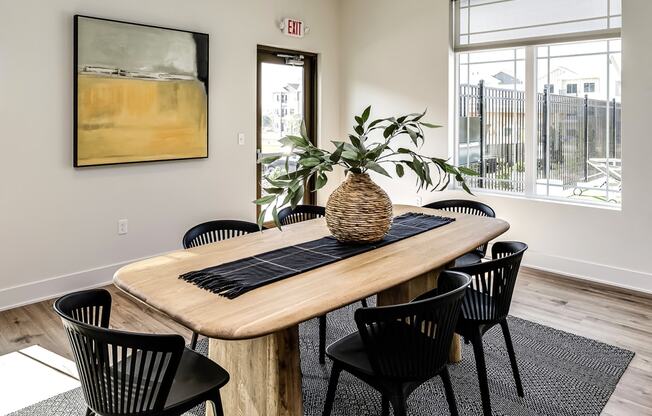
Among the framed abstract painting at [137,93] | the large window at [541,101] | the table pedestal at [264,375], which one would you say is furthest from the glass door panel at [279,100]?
the table pedestal at [264,375]

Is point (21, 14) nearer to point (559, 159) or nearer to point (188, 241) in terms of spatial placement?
point (188, 241)

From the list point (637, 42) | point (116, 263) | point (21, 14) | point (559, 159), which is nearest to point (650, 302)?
point (559, 159)

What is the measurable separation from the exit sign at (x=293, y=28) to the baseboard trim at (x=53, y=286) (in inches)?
Answer: 113

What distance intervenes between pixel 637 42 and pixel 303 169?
10.3 feet

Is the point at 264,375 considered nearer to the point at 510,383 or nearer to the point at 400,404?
the point at 400,404

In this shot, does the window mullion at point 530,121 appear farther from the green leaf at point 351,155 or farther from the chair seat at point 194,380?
the chair seat at point 194,380

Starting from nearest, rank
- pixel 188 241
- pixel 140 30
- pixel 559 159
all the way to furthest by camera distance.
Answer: pixel 188 241 < pixel 140 30 < pixel 559 159

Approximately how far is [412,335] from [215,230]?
152 cm

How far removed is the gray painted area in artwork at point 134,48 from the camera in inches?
148

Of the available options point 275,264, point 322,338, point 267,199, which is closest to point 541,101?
point 322,338

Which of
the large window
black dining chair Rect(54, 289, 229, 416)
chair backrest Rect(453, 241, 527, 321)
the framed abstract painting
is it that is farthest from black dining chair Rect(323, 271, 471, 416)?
the large window

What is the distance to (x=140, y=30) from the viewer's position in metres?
4.06

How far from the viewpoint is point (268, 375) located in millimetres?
1773

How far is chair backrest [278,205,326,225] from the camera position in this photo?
3264 mm
